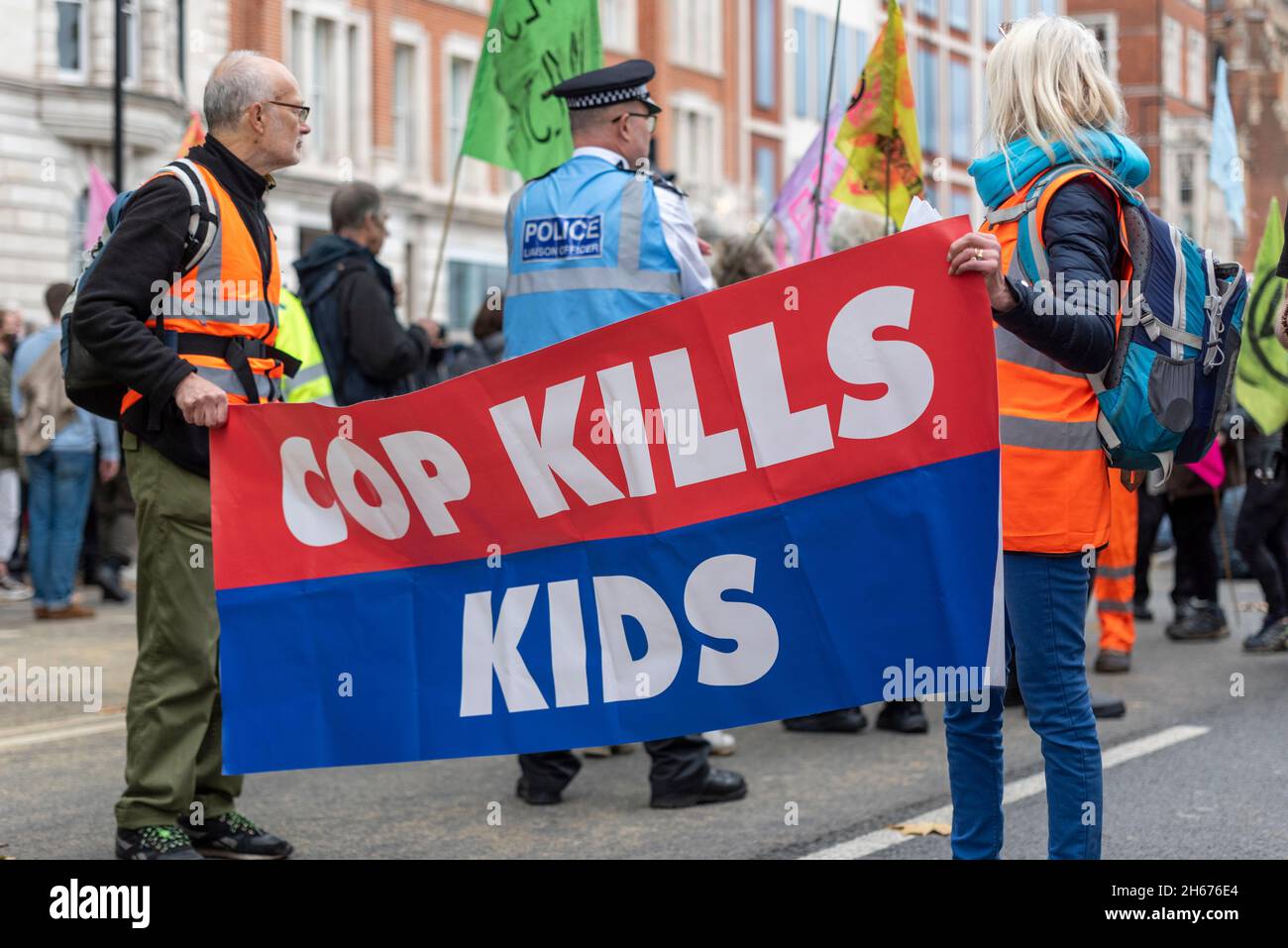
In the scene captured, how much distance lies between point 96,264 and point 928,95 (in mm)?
54781

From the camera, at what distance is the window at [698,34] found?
142ft

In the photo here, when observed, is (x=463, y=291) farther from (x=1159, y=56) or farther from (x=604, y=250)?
(x=604, y=250)

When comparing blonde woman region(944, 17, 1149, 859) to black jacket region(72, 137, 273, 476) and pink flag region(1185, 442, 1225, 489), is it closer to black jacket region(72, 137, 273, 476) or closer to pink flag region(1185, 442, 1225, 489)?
black jacket region(72, 137, 273, 476)

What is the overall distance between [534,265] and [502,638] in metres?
1.84

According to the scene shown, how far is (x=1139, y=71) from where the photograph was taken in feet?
195

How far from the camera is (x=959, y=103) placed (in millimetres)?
59875

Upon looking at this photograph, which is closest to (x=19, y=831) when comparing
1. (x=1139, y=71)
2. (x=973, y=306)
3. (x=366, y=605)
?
(x=366, y=605)

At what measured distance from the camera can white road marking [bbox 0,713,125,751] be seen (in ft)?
23.1

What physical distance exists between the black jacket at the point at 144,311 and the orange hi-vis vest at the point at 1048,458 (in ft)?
7.02

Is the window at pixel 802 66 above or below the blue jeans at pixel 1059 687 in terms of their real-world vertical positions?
above

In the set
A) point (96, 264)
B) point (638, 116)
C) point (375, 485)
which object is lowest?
point (375, 485)

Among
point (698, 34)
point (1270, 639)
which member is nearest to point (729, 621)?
point (1270, 639)

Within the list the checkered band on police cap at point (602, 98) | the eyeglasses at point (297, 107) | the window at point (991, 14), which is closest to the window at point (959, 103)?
the window at point (991, 14)

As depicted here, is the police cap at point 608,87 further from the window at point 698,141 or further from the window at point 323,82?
the window at point 698,141
